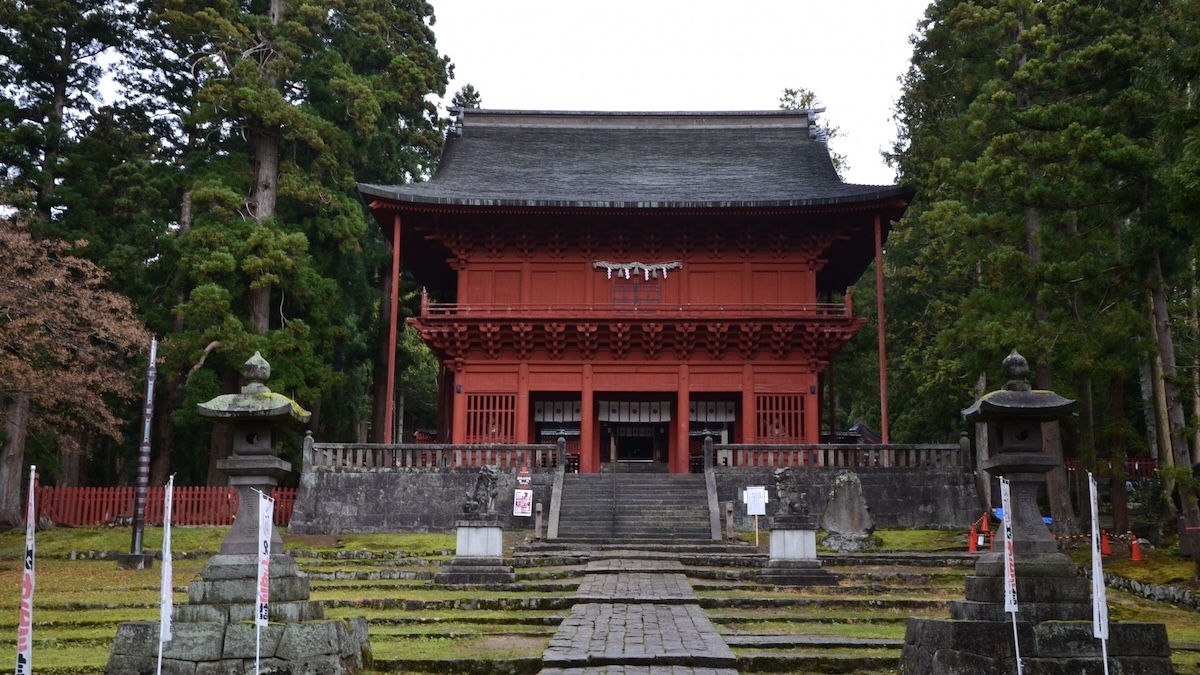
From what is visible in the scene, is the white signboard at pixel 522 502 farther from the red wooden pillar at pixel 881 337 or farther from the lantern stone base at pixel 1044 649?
the lantern stone base at pixel 1044 649

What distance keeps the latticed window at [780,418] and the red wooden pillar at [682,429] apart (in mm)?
1982

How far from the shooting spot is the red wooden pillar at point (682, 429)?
28.0 meters

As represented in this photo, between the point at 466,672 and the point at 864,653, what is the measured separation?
12.8ft

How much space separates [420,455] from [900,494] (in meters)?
11.3

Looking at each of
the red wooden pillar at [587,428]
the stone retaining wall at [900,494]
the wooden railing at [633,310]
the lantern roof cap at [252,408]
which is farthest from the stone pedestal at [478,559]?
the wooden railing at [633,310]

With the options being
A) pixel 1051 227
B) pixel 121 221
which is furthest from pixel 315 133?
pixel 1051 227

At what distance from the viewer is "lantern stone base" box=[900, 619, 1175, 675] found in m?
8.78

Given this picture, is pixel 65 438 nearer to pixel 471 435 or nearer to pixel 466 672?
pixel 471 435

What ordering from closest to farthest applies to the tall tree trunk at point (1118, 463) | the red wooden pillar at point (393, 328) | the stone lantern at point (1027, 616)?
the stone lantern at point (1027, 616), the tall tree trunk at point (1118, 463), the red wooden pillar at point (393, 328)

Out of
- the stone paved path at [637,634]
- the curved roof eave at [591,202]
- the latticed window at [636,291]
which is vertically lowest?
the stone paved path at [637,634]

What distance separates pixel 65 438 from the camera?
21922 millimetres

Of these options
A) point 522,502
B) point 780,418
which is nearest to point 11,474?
point 522,502

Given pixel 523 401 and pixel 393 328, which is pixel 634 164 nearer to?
pixel 523 401

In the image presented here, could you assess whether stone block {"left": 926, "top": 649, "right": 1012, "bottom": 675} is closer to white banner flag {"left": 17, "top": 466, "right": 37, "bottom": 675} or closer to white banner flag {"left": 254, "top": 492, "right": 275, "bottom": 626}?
white banner flag {"left": 254, "top": 492, "right": 275, "bottom": 626}
